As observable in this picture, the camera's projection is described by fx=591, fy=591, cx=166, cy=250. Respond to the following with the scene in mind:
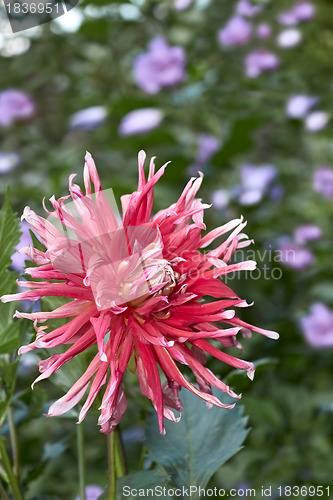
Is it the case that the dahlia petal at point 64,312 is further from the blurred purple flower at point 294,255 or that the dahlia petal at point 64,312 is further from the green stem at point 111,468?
the blurred purple flower at point 294,255

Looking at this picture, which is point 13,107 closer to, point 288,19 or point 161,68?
point 161,68

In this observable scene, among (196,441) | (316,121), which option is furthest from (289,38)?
(196,441)

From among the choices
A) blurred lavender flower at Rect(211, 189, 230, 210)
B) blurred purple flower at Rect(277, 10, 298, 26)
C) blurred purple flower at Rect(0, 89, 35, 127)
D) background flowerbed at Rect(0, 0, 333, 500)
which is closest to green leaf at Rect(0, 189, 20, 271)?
background flowerbed at Rect(0, 0, 333, 500)

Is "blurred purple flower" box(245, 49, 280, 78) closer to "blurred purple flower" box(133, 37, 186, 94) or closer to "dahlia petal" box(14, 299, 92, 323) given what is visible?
"blurred purple flower" box(133, 37, 186, 94)

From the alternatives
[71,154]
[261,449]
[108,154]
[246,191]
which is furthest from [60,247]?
[108,154]

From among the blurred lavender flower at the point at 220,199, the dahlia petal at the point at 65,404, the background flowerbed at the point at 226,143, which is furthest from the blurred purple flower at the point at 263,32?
the dahlia petal at the point at 65,404

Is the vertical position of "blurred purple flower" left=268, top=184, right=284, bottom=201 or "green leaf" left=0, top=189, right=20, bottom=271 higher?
"green leaf" left=0, top=189, right=20, bottom=271

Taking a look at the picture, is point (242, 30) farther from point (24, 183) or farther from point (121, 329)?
point (121, 329)
